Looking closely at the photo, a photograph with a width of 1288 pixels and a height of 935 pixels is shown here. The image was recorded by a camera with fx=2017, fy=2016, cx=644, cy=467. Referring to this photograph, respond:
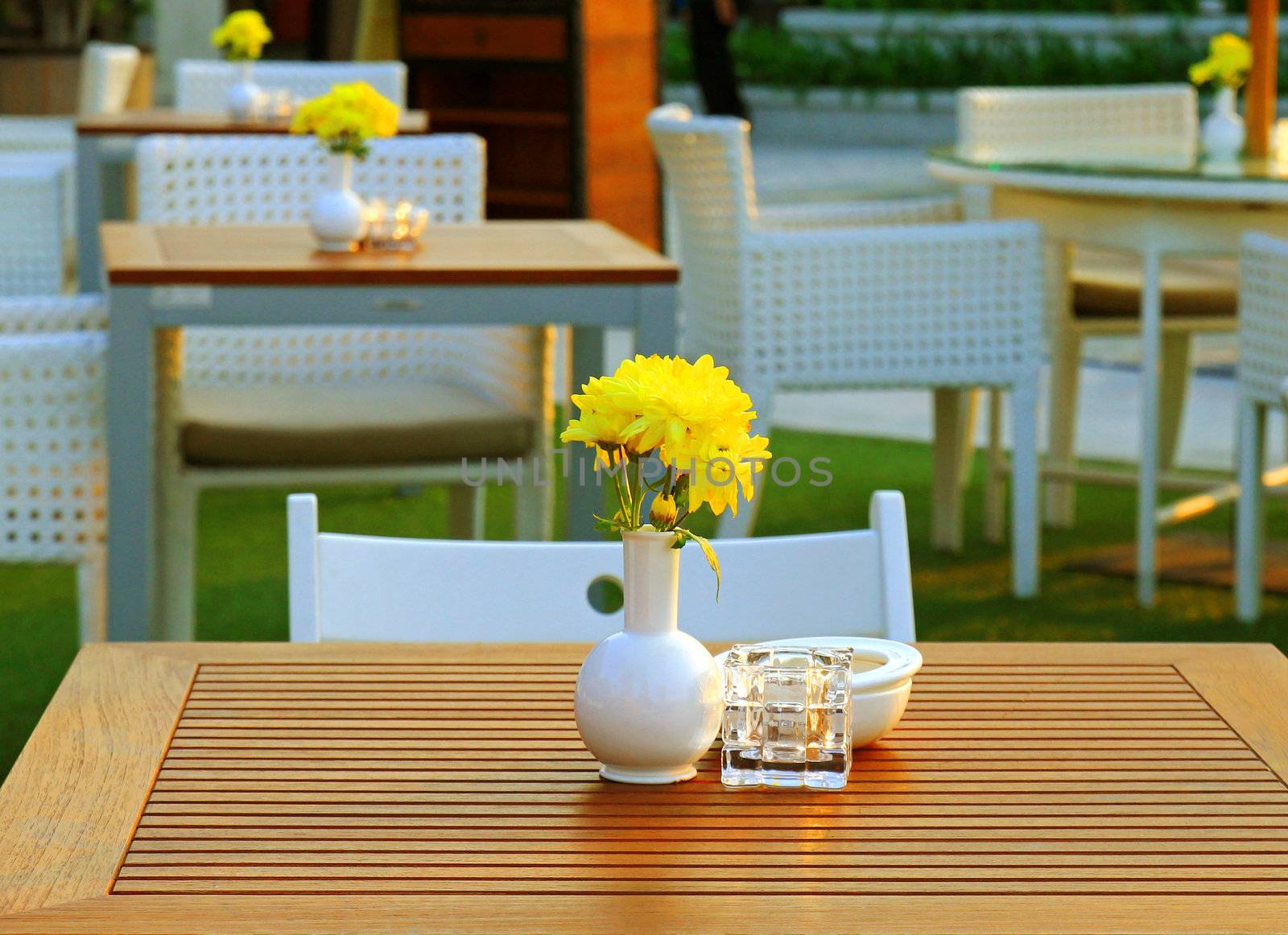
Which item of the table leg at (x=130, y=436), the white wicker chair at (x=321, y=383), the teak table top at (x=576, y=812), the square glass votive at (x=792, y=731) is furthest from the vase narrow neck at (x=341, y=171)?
the square glass votive at (x=792, y=731)

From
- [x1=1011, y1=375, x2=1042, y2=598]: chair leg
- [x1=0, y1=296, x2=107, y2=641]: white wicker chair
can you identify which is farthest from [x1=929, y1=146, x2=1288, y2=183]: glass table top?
[x1=0, y1=296, x2=107, y2=641]: white wicker chair

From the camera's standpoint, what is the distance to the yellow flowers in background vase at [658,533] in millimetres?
974

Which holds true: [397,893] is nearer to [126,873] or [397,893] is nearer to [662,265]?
[126,873]

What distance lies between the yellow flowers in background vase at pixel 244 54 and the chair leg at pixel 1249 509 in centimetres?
256

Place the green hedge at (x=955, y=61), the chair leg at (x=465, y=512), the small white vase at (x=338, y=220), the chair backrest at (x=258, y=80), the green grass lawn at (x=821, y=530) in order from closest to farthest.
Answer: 1. the small white vase at (x=338, y=220)
2. the chair leg at (x=465, y=512)
3. the green grass lawn at (x=821, y=530)
4. the chair backrest at (x=258, y=80)
5. the green hedge at (x=955, y=61)

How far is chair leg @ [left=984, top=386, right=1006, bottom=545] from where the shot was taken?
3.94m

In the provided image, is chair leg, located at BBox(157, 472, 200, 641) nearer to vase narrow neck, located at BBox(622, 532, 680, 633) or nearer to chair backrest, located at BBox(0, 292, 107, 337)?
chair backrest, located at BBox(0, 292, 107, 337)

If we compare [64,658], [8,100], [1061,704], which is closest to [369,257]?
[64,658]

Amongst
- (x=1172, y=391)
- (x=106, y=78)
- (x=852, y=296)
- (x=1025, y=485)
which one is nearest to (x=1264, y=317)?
(x=1025, y=485)

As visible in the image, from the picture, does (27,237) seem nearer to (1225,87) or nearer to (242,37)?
(242,37)

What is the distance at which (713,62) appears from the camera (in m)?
12.0

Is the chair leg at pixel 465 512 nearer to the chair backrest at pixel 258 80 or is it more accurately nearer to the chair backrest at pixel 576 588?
the chair backrest at pixel 576 588

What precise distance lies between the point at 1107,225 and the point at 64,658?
1848mm

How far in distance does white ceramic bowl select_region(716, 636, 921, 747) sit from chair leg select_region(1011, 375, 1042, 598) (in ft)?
7.40
